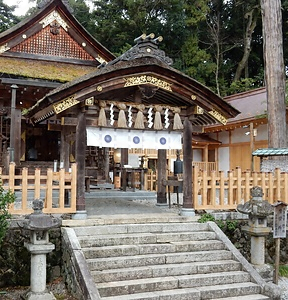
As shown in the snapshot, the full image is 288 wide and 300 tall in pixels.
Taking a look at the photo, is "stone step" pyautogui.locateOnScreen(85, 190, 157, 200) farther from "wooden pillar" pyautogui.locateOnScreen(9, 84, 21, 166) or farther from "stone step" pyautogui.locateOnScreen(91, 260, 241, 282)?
"stone step" pyautogui.locateOnScreen(91, 260, 241, 282)

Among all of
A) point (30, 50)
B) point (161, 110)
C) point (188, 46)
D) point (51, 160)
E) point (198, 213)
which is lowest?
point (198, 213)

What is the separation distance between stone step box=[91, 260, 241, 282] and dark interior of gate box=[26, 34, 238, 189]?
2.41m

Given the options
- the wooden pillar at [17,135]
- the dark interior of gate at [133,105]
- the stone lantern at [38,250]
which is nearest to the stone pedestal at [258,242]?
the dark interior of gate at [133,105]

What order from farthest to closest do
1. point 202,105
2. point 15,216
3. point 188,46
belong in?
point 188,46 < point 202,105 < point 15,216

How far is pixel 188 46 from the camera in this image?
29.8 m

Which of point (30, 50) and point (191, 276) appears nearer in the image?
point (191, 276)

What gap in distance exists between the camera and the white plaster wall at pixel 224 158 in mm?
23031

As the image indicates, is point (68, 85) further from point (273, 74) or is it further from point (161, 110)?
point (273, 74)

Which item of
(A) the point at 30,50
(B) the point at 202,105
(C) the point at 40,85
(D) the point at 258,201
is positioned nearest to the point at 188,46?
(A) the point at 30,50

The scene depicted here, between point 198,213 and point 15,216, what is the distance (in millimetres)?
4221

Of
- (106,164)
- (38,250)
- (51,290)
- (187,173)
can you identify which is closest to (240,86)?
(106,164)

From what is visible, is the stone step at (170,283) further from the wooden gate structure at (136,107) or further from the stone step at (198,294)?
the wooden gate structure at (136,107)

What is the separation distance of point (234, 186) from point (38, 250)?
504 cm

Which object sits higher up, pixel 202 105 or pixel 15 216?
pixel 202 105
